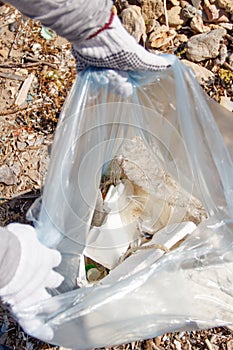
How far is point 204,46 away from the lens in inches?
63.0

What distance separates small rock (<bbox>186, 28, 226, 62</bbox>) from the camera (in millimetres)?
1600

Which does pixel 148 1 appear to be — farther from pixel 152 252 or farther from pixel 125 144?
pixel 152 252

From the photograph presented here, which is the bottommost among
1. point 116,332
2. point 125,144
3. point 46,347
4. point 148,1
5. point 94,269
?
point 46,347

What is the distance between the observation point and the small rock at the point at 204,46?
1.60 meters

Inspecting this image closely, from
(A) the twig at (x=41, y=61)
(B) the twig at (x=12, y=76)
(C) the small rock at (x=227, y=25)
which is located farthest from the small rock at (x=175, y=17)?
(B) the twig at (x=12, y=76)

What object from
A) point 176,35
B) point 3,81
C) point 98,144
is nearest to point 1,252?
point 98,144

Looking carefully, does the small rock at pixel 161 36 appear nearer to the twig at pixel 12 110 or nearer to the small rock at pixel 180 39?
the small rock at pixel 180 39

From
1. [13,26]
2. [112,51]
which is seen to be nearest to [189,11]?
[13,26]

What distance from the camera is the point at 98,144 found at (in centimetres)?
126

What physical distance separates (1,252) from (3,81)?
86cm

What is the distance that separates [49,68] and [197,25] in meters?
0.46

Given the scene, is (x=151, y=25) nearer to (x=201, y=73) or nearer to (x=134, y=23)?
(x=134, y=23)

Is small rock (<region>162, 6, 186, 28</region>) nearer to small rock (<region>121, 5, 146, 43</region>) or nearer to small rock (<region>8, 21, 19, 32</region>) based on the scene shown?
small rock (<region>121, 5, 146, 43</region>)

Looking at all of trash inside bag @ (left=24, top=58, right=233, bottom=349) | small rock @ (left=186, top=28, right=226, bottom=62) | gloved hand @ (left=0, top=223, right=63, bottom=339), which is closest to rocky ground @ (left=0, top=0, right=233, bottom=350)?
small rock @ (left=186, top=28, right=226, bottom=62)
